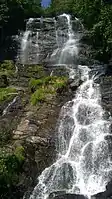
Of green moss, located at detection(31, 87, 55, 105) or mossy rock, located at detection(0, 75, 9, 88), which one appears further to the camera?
mossy rock, located at detection(0, 75, 9, 88)

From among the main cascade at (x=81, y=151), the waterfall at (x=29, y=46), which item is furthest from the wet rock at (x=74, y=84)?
the waterfall at (x=29, y=46)

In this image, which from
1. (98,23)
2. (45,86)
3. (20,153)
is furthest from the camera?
(98,23)

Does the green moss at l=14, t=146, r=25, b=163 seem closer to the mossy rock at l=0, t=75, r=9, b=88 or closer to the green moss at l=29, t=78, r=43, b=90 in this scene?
the green moss at l=29, t=78, r=43, b=90

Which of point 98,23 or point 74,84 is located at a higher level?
point 98,23

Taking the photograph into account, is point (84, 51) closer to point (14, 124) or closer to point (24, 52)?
point (24, 52)

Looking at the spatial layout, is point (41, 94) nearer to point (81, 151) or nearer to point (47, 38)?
point (81, 151)

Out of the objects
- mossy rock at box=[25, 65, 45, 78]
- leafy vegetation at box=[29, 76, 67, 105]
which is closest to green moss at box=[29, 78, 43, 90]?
leafy vegetation at box=[29, 76, 67, 105]

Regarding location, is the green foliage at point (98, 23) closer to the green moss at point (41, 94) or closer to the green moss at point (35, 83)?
the green moss at point (35, 83)

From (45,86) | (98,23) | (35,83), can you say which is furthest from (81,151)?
(98,23)

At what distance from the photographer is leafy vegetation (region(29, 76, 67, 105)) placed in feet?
85.1

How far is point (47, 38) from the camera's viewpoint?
124 ft

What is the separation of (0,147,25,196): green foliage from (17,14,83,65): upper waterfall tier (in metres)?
14.1

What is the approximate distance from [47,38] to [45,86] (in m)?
11.0

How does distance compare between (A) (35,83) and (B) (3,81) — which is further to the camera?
(B) (3,81)
